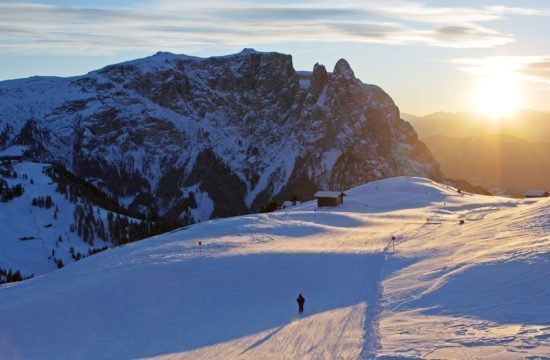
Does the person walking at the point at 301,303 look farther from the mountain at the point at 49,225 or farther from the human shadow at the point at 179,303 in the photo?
the mountain at the point at 49,225

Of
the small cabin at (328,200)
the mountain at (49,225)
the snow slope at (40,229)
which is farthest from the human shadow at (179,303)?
the snow slope at (40,229)

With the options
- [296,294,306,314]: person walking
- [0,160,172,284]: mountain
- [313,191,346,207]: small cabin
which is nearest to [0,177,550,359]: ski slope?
[296,294,306,314]: person walking

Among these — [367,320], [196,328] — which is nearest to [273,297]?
[196,328]

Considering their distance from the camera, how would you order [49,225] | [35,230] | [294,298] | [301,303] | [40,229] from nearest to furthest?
[301,303], [294,298], [35,230], [40,229], [49,225]

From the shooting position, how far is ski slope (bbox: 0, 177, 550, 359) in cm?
2305

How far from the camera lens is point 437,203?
95.4 m

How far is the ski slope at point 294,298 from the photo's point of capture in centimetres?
2305

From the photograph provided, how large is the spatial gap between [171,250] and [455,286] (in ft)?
93.7

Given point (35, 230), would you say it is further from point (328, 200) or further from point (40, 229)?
point (328, 200)

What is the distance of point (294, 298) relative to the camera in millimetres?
35844

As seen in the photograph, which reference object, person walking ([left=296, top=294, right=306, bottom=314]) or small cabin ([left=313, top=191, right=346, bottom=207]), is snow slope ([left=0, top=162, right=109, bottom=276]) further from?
person walking ([left=296, top=294, right=306, bottom=314])

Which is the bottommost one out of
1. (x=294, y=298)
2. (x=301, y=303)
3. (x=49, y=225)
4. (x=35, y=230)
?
(x=35, y=230)

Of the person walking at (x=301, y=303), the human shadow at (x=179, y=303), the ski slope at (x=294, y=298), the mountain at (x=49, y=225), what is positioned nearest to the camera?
the ski slope at (x=294, y=298)

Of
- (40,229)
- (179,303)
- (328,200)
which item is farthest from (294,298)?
(40,229)
